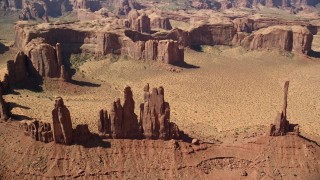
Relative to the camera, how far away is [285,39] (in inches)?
4114

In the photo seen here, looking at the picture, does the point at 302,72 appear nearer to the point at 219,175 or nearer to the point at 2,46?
the point at 219,175

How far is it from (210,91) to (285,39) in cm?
4003

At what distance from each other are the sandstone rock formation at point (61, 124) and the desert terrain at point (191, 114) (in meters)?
0.88

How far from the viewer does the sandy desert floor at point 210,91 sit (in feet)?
189

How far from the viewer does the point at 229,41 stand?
4491 inches

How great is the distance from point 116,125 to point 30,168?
10262 millimetres

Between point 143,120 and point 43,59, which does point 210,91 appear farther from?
point 143,120

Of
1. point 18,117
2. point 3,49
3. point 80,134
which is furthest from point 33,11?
point 80,134

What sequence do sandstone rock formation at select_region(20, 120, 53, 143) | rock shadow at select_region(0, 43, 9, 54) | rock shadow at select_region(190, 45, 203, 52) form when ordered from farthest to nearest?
1. rock shadow at select_region(190, 45, 203, 52)
2. rock shadow at select_region(0, 43, 9, 54)
3. sandstone rock formation at select_region(20, 120, 53, 143)

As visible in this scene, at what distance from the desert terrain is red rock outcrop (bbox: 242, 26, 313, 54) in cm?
89

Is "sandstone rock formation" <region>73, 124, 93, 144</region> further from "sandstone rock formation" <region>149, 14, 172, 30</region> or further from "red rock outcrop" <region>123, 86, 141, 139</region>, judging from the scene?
"sandstone rock formation" <region>149, 14, 172, 30</region>

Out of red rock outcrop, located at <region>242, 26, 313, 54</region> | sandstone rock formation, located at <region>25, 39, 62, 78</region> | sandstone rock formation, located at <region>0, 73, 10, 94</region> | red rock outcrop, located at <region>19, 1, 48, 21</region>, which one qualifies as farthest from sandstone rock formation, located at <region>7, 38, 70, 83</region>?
red rock outcrop, located at <region>19, 1, 48, 21</region>

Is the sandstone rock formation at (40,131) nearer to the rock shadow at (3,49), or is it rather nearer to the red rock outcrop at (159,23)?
the rock shadow at (3,49)

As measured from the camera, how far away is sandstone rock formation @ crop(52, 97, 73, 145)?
40.5 meters
